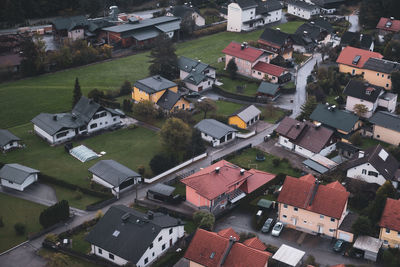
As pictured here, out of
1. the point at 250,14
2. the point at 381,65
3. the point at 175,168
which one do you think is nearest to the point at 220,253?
the point at 175,168

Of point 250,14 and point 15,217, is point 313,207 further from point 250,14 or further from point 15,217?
point 250,14

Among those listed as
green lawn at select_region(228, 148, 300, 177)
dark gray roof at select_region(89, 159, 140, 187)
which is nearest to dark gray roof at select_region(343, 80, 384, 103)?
green lawn at select_region(228, 148, 300, 177)

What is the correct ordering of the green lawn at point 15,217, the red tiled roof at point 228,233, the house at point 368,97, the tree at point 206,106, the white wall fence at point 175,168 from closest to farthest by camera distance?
the red tiled roof at point 228,233 < the green lawn at point 15,217 < the white wall fence at point 175,168 < the tree at point 206,106 < the house at point 368,97

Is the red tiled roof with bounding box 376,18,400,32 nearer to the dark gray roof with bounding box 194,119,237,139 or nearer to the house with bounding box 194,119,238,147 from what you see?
the house with bounding box 194,119,238,147

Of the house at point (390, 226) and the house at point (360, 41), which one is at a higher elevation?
the house at point (360, 41)

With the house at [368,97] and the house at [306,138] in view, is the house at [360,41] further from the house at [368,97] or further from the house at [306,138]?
the house at [306,138]

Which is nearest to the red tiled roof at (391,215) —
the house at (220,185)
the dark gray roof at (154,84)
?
the house at (220,185)

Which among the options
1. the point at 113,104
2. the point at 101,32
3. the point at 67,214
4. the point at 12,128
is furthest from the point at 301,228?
the point at 101,32
